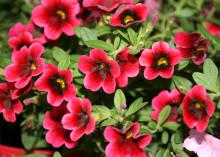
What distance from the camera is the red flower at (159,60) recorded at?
124cm

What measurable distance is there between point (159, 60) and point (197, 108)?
203mm

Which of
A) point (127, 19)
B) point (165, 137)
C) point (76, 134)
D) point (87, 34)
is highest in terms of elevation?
point (127, 19)

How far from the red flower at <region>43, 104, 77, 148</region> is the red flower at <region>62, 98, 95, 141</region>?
0.29 feet

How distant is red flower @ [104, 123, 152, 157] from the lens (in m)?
1.16

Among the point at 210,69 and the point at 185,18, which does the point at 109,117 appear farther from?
the point at 185,18

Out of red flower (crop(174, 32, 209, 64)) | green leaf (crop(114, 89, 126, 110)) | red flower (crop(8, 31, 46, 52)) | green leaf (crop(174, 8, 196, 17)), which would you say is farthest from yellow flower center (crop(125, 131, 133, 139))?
green leaf (crop(174, 8, 196, 17))

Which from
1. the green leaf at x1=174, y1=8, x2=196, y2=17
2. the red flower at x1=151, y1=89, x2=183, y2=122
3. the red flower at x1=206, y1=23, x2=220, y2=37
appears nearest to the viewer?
the red flower at x1=151, y1=89, x2=183, y2=122

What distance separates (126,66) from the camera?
1265mm

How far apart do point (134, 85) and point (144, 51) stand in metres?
0.30

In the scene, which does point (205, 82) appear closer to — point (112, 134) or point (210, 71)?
point (210, 71)

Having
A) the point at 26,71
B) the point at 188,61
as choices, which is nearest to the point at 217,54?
the point at 188,61

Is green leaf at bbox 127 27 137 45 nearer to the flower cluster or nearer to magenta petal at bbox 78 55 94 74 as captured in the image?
the flower cluster

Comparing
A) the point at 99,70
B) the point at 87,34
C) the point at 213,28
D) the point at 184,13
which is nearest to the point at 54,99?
the point at 99,70

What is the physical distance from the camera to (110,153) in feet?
3.87
